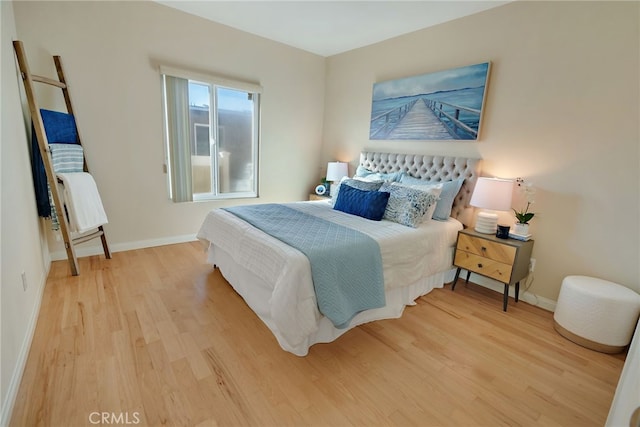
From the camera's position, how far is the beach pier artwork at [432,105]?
2959mm

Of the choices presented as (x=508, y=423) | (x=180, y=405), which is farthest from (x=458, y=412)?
(x=180, y=405)

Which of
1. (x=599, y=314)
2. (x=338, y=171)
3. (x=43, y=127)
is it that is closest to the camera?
(x=599, y=314)

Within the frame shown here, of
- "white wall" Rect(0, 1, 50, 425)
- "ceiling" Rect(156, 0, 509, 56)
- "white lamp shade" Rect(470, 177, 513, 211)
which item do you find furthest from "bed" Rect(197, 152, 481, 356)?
"ceiling" Rect(156, 0, 509, 56)

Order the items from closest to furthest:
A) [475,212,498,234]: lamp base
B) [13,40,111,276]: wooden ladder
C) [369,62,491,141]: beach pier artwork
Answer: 1. [13,40,111,276]: wooden ladder
2. [475,212,498,234]: lamp base
3. [369,62,491,141]: beach pier artwork

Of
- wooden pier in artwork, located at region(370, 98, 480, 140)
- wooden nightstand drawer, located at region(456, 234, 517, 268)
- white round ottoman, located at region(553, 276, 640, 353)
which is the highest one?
wooden pier in artwork, located at region(370, 98, 480, 140)

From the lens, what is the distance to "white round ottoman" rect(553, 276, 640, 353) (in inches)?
79.4

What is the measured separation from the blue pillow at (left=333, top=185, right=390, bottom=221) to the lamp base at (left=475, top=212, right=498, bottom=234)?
2.90 ft

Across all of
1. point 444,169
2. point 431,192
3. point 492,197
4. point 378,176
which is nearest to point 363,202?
point 431,192

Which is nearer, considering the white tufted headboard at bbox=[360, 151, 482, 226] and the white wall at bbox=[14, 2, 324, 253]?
the white wall at bbox=[14, 2, 324, 253]

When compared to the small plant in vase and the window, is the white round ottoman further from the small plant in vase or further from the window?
the window

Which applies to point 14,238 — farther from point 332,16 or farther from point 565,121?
point 565,121

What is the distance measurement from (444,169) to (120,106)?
3.52 m

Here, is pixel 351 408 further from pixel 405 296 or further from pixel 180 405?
pixel 405 296

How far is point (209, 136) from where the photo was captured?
386 centimetres
